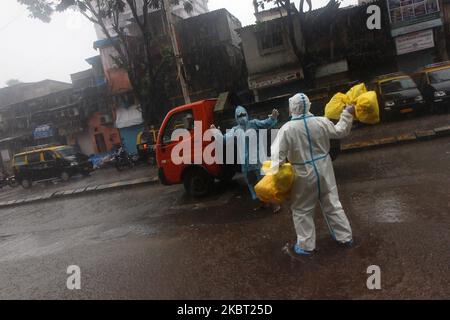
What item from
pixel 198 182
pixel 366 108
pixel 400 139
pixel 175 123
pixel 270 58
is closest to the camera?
pixel 366 108

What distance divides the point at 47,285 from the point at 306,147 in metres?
3.99

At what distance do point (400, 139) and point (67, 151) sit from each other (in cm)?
1558

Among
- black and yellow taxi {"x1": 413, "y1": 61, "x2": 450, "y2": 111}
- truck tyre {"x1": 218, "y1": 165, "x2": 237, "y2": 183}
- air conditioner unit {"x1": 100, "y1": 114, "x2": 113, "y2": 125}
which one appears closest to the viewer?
truck tyre {"x1": 218, "y1": 165, "x2": 237, "y2": 183}

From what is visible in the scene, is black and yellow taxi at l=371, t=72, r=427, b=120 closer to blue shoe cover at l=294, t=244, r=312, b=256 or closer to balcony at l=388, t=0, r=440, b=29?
balcony at l=388, t=0, r=440, b=29

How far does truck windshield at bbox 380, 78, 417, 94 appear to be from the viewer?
46.4 ft

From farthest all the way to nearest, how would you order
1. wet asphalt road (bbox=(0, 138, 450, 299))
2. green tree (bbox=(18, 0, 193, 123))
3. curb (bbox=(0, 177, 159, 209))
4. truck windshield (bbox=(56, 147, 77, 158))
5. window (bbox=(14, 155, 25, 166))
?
window (bbox=(14, 155, 25, 166)) < truck windshield (bbox=(56, 147, 77, 158)) < green tree (bbox=(18, 0, 193, 123)) < curb (bbox=(0, 177, 159, 209)) < wet asphalt road (bbox=(0, 138, 450, 299))

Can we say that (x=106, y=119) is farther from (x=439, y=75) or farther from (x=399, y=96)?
(x=439, y=75)

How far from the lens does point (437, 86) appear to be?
13.7 metres

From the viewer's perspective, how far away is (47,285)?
5309mm

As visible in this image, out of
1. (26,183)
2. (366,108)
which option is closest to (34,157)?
(26,183)

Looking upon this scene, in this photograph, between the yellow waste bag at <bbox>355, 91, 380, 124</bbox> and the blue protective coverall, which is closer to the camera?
the yellow waste bag at <bbox>355, 91, 380, 124</bbox>

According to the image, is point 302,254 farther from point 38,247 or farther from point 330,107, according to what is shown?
point 38,247

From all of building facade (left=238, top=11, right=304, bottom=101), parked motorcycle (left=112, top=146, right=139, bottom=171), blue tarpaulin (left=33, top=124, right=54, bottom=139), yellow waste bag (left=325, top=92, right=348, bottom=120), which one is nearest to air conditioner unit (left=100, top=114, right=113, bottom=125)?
blue tarpaulin (left=33, top=124, right=54, bottom=139)
